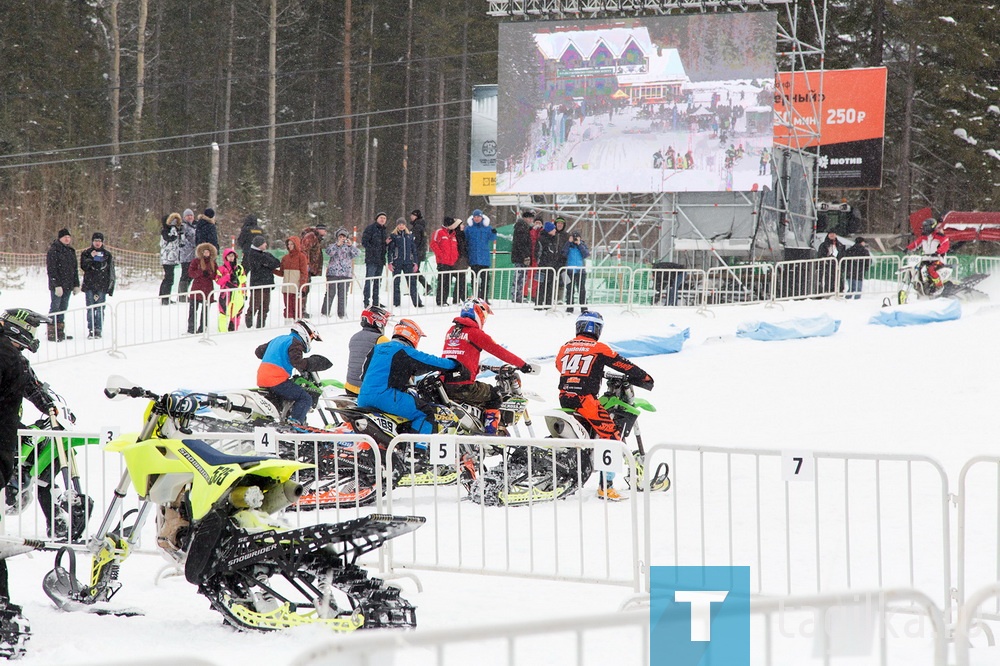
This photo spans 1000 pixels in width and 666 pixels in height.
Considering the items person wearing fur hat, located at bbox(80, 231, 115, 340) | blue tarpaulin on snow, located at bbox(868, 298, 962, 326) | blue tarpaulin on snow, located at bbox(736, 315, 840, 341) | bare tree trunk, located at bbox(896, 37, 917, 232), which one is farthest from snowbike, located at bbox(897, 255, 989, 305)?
bare tree trunk, located at bbox(896, 37, 917, 232)

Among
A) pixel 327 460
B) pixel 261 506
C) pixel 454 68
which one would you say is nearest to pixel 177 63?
pixel 454 68

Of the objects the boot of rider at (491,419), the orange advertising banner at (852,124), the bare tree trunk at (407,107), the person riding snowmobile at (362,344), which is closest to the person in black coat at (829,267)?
the orange advertising banner at (852,124)

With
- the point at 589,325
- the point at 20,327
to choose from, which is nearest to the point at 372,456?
the point at 589,325

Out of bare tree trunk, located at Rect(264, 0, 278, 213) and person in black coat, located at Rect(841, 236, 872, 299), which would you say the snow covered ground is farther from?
bare tree trunk, located at Rect(264, 0, 278, 213)

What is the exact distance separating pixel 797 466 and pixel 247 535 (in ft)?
9.18

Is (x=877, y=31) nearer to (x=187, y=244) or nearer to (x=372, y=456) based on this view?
(x=187, y=244)

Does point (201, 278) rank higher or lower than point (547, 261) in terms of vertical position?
lower

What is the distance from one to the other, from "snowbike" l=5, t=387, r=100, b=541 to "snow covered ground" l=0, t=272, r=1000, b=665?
0.31 m

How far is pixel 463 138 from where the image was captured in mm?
45531

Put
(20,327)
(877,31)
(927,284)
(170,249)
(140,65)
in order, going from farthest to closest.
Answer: (877,31), (140,65), (170,249), (927,284), (20,327)

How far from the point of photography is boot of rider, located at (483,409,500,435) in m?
9.73

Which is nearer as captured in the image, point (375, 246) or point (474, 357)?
point (474, 357)

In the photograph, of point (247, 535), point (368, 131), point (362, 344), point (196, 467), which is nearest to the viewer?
point (247, 535)

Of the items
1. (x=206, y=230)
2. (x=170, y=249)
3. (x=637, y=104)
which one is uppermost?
(x=637, y=104)
